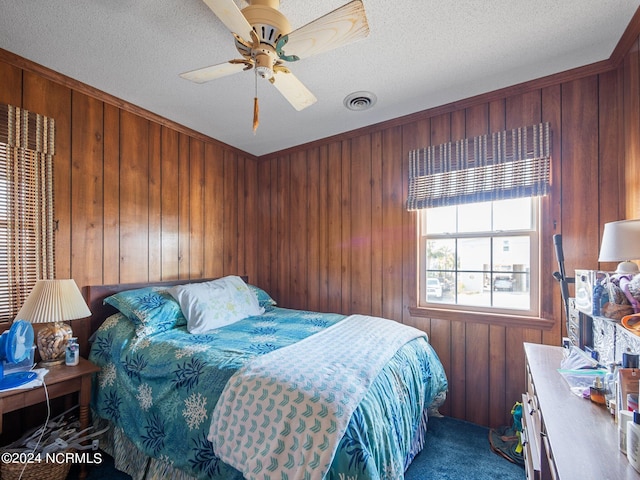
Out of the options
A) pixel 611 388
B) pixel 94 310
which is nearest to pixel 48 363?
pixel 94 310

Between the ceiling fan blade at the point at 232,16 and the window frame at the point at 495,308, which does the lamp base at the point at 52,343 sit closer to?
the ceiling fan blade at the point at 232,16

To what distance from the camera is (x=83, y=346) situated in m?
2.20

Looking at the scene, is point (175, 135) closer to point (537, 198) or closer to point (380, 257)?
point (380, 257)

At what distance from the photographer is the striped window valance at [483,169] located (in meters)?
2.12

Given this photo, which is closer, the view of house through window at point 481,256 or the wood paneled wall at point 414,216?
the wood paneled wall at point 414,216

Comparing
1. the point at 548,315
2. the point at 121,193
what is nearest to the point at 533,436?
the point at 548,315

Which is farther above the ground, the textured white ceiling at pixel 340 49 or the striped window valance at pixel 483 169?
the textured white ceiling at pixel 340 49

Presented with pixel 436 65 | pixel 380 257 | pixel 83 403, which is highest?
pixel 436 65

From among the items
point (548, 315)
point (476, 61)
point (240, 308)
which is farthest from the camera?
point (240, 308)

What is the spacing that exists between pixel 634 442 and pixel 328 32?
5.63 ft

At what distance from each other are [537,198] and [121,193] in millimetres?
3160

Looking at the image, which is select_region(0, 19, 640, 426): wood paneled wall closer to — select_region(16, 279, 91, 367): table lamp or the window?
Result: the window

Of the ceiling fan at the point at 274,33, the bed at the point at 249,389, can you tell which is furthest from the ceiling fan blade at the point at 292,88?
the bed at the point at 249,389

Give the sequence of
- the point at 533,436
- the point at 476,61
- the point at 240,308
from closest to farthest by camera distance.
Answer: the point at 533,436 → the point at 476,61 → the point at 240,308
